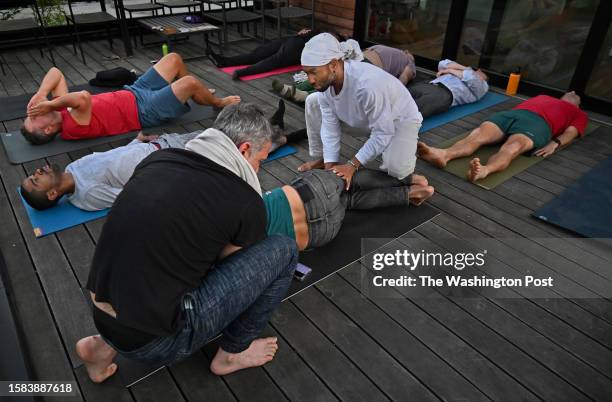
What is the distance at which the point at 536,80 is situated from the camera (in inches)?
161

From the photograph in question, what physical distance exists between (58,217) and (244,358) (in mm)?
1447

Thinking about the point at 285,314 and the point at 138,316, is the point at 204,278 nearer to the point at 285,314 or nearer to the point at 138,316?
the point at 138,316

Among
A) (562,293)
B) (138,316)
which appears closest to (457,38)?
(562,293)

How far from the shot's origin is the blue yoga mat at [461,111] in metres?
3.55

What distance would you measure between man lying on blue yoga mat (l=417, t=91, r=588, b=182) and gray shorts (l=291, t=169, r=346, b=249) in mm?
1090

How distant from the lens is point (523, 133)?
2.98 m

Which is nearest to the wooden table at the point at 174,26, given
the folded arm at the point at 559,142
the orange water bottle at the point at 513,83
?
the orange water bottle at the point at 513,83

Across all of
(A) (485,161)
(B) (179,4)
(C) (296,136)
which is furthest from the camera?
(B) (179,4)

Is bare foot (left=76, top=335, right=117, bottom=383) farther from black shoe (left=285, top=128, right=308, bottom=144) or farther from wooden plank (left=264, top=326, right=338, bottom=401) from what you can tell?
black shoe (left=285, top=128, right=308, bottom=144)

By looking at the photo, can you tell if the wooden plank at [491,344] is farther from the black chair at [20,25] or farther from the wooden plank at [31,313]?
the black chair at [20,25]

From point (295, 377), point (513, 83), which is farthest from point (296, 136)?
point (513, 83)

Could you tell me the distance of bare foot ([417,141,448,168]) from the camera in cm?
283

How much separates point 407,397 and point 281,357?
1.55 feet

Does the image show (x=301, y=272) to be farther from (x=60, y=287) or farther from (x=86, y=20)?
(x=86, y=20)
